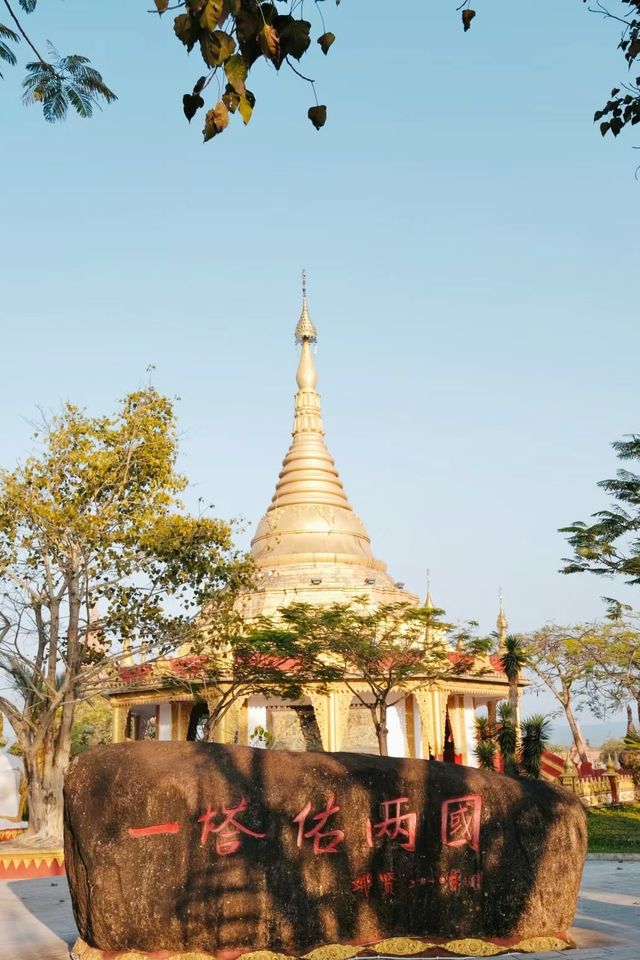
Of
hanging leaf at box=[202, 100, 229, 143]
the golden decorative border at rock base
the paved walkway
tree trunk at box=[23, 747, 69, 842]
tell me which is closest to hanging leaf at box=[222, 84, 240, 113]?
hanging leaf at box=[202, 100, 229, 143]

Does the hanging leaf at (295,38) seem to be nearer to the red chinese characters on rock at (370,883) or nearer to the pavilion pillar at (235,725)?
the red chinese characters on rock at (370,883)

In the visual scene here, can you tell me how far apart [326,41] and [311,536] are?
37.3 meters

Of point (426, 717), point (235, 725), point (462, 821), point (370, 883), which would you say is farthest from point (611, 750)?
point (370, 883)

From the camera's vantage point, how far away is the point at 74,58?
6535 mm

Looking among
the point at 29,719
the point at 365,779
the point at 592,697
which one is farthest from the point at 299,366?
the point at 365,779

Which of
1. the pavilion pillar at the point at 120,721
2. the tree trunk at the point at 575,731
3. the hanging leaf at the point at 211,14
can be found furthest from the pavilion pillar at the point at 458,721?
the hanging leaf at the point at 211,14

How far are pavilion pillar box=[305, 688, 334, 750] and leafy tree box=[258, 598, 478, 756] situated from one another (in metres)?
1.11

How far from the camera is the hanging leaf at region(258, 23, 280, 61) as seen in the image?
416 centimetres

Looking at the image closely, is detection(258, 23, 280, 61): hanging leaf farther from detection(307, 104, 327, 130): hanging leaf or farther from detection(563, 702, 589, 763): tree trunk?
detection(563, 702, 589, 763): tree trunk

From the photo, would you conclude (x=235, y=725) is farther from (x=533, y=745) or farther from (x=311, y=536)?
(x=533, y=745)

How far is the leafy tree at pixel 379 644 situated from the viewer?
2856 cm

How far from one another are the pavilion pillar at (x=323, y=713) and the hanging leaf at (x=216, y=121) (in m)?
29.0

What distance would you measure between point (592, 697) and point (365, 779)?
97.3 ft

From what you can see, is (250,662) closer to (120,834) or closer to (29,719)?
(29,719)
